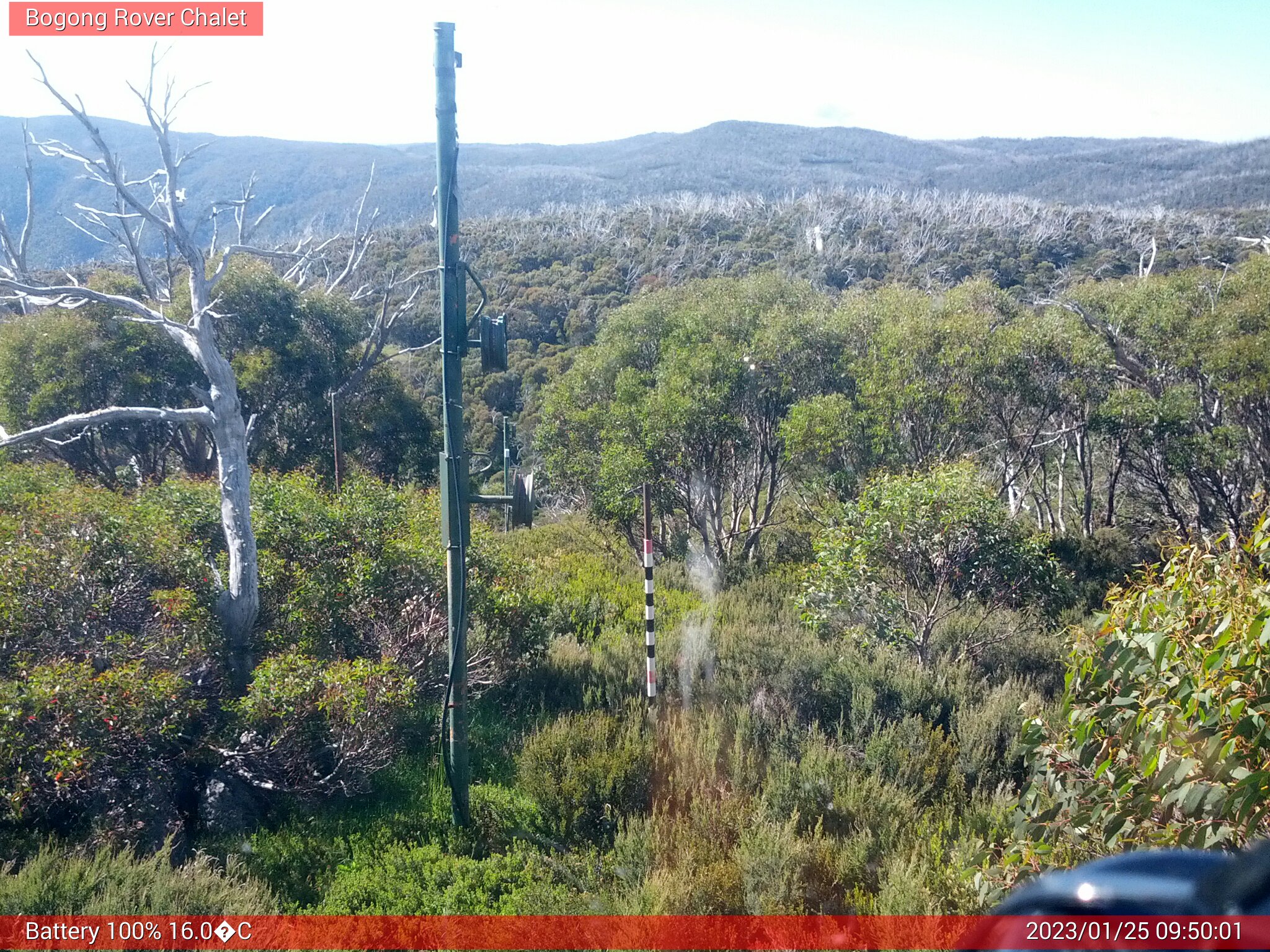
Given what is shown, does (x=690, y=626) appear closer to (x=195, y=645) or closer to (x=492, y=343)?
(x=492, y=343)

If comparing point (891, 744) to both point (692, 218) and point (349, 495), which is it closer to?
point (349, 495)

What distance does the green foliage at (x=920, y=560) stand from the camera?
7.74 metres

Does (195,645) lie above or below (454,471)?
below

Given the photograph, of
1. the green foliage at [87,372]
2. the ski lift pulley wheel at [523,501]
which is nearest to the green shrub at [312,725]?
the ski lift pulley wheel at [523,501]

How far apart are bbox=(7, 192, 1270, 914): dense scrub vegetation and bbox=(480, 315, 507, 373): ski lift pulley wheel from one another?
2155mm

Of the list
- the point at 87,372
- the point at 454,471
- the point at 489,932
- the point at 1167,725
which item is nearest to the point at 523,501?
the point at 454,471

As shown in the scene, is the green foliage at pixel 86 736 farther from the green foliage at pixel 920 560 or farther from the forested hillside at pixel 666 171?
the forested hillside at pixel 666 171

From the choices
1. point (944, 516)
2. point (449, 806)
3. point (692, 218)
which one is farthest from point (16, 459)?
point (692, 218)

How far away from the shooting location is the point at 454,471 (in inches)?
209

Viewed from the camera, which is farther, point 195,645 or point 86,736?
point 195,645

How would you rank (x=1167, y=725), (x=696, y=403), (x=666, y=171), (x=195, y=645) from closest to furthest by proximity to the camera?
(x=1167, y=725), (x=195, y=645), (x=696, y=403), (x=666, y=171)

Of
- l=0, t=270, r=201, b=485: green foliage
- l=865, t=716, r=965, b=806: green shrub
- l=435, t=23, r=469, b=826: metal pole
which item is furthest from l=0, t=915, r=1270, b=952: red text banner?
l=0, t=270, r=201, b=485: green foliage

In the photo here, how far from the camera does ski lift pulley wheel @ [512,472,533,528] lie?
5578 millimetres

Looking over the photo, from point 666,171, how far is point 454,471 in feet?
233
